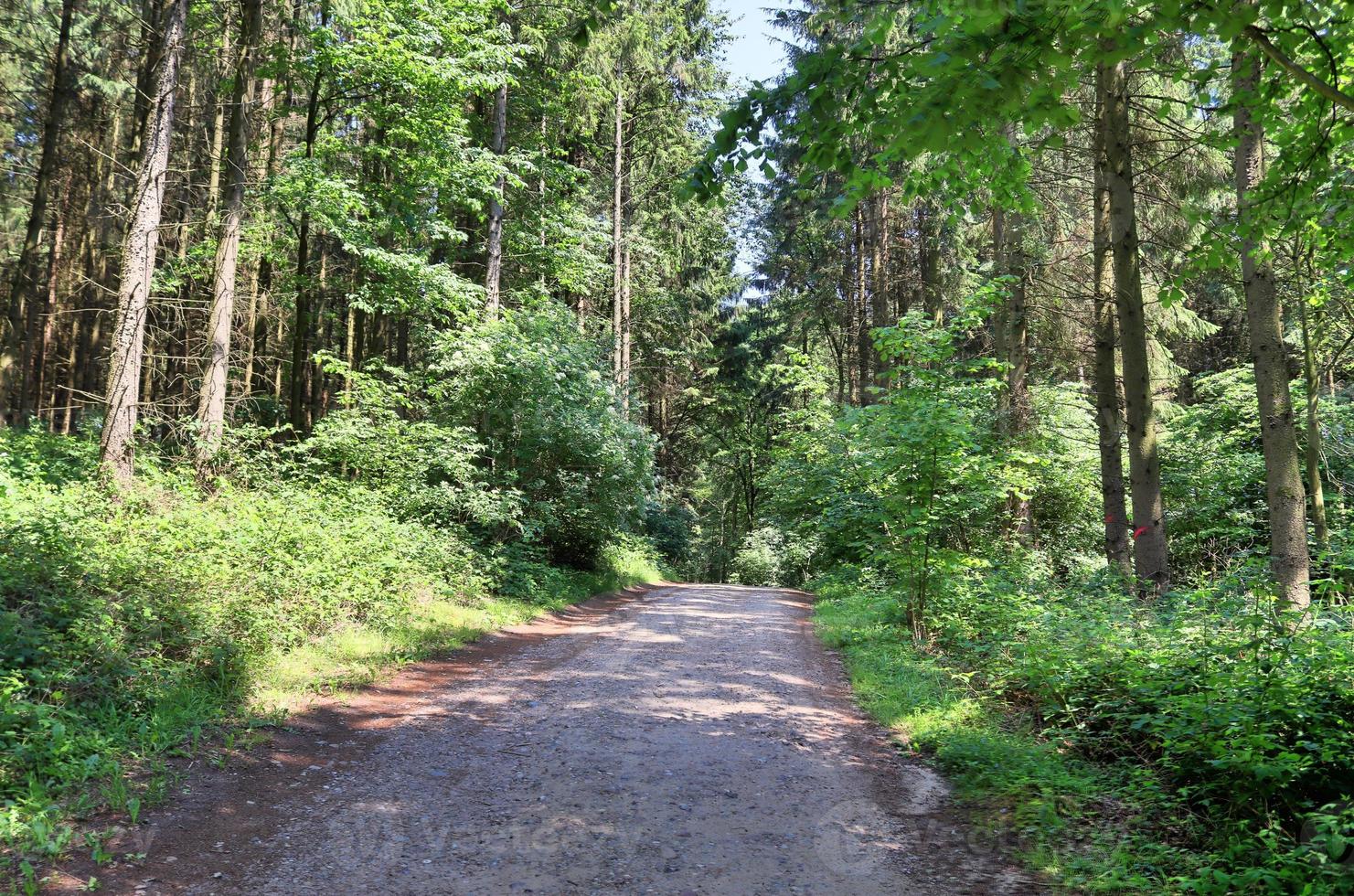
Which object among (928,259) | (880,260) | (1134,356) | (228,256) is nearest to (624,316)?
(880,260)

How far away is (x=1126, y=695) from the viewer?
17.4 feet

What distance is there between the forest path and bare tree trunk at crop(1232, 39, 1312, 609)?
14.5 ft

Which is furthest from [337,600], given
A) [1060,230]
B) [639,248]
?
[639,248]

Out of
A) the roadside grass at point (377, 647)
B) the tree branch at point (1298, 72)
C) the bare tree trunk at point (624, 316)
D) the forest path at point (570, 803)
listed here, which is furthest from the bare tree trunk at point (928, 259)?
the tree branch at point (1298, 72)

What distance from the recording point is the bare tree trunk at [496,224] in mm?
16453

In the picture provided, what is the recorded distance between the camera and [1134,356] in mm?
9117

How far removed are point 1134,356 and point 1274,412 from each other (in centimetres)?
175

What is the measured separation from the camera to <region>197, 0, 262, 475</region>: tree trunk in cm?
1095

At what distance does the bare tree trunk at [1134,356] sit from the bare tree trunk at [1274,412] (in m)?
1.27

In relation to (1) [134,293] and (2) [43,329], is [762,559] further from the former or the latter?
(2) [43,329]

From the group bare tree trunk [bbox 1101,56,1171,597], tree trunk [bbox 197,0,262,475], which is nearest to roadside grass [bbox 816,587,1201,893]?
bare tree trunk [bbox 1101,56,1171,597]

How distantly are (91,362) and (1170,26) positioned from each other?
28877 millimetres

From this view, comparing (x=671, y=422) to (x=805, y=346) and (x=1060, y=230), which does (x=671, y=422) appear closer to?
(x=805, y=346)

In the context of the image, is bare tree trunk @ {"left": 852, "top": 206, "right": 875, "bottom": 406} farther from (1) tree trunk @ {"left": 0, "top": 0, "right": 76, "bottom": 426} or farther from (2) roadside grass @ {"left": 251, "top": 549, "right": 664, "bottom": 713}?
(1) tree trunk @ {"left": 0, "top": 0, "right": 76, "bottom": 426}
